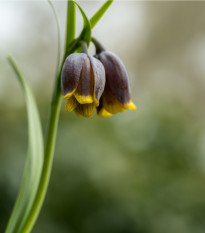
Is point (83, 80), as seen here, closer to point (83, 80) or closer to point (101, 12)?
point (83, 80)

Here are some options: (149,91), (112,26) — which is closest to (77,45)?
(149,91)

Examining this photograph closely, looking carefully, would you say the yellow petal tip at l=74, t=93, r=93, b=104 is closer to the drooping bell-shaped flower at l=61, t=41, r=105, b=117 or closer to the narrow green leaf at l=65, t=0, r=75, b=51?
the drooping bell-shaped flower at l=61, t=41, r=105, b=117

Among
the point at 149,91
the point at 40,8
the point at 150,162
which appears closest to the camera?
the point at 150,162

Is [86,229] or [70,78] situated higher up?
[70,78]

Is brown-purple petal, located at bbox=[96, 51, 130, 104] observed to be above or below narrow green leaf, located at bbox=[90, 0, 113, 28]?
below

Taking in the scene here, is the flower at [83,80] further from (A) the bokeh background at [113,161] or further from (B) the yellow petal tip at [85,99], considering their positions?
(A) the bokeh background at [113,161]

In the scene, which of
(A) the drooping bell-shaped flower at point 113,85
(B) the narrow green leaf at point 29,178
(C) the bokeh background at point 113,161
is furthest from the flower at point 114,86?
(C) the bokeh background at point 113,161

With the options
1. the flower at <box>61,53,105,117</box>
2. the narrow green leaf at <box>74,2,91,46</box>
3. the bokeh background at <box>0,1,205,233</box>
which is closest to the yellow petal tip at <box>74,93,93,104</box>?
the flower at <box>61,53,105,117</box>

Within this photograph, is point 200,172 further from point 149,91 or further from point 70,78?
point 70,78
